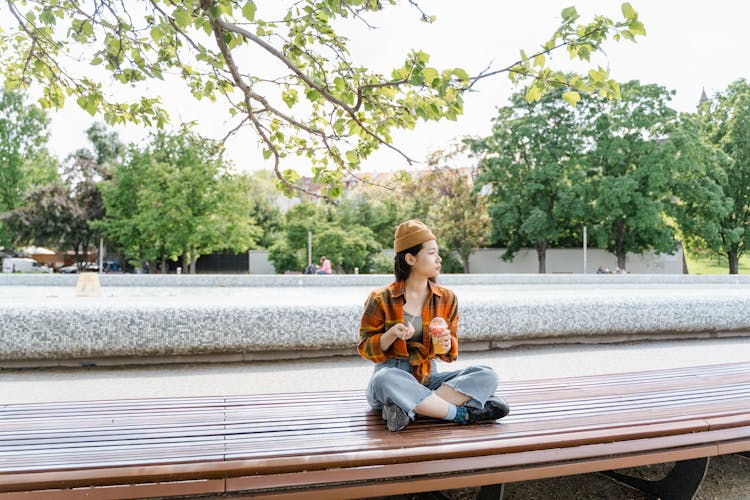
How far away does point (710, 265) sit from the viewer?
39062 millimetres

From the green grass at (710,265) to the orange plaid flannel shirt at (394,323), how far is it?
1569 inches

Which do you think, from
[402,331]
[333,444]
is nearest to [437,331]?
[402,331]

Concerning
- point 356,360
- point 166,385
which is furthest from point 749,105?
point 166,385

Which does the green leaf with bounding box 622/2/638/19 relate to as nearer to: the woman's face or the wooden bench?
the woman's face

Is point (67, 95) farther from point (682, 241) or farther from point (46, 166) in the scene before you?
point (46, 166)

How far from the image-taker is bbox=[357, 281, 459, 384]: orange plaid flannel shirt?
2949 mm

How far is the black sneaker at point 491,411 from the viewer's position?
2.83m

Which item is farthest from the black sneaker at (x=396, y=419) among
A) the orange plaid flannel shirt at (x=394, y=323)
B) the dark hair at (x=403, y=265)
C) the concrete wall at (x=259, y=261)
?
the concrete wall at (x=259, y=261)

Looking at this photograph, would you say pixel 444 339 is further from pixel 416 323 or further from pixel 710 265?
pixel 710 265

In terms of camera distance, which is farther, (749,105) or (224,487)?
(749,105)

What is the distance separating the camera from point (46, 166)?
135 feet

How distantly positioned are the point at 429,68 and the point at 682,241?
35.8m

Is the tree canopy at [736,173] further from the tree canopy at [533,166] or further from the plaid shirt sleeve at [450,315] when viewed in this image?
the plaid shirt sleeve at [450,315]

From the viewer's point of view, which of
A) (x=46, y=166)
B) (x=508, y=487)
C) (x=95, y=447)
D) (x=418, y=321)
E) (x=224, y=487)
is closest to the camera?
(x=224, y=487)
